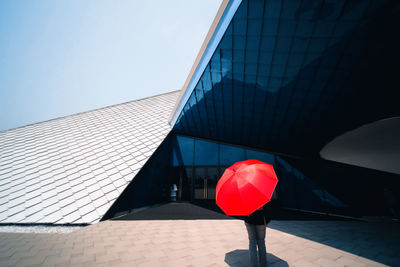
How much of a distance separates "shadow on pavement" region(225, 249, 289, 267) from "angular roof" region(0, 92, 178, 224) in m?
5.18

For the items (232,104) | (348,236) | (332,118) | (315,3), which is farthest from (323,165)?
(315,3)

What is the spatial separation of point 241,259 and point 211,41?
6493 millimetres

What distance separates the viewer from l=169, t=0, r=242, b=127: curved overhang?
4.99 metres

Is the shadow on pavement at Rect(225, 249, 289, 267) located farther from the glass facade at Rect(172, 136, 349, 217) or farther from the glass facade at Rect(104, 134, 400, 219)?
the glass facade at Rect(172, 136, 349, 217)

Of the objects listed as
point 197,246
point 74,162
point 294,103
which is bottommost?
point 197,246

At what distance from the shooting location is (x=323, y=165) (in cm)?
864

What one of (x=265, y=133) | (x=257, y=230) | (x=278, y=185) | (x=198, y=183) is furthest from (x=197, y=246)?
(x=278, y=185)

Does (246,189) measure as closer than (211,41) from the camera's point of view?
Yes

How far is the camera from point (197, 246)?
13.6 ft

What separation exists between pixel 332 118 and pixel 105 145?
12.6 meters

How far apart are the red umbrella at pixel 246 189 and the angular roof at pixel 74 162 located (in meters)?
6.15

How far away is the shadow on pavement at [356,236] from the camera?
3688 millimetres

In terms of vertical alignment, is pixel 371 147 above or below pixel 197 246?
above

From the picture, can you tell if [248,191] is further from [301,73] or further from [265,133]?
[265,133]
